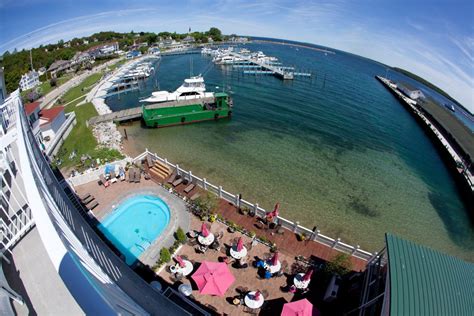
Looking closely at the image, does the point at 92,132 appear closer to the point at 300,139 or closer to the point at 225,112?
the point at 225,112

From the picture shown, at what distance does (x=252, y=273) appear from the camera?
1552cm

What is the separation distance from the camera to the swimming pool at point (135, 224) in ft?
57.0

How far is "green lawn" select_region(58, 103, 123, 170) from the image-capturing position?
2712cm

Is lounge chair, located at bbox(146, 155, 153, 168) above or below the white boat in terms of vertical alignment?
below

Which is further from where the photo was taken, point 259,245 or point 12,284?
point 259,245

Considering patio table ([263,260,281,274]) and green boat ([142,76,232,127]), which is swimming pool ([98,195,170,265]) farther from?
green boat ([142,76,232,127])

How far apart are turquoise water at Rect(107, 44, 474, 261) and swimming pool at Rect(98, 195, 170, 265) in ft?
25.0

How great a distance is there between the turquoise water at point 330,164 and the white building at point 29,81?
114 feet

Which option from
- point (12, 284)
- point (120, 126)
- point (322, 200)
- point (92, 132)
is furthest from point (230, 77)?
point (12, 284)

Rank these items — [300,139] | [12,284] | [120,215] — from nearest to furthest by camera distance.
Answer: [12,284], [120,215], [300,139]

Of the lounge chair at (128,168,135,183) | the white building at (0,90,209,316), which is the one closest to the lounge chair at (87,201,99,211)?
the lounge chair at (128,168,135,183)

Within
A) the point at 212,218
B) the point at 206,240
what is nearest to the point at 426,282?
the point at 206,240

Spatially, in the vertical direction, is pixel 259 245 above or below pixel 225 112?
below

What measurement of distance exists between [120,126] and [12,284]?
33.7 m
